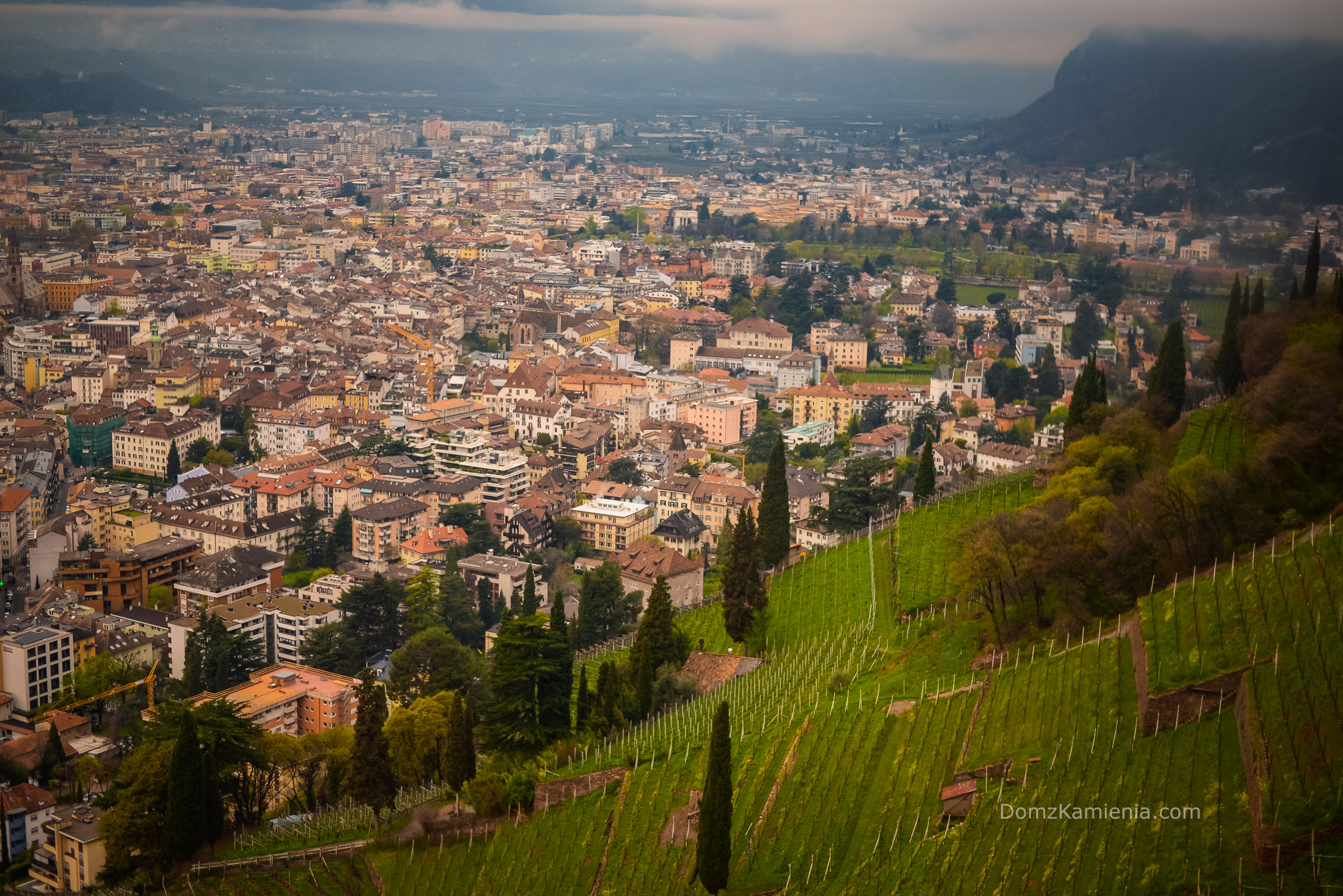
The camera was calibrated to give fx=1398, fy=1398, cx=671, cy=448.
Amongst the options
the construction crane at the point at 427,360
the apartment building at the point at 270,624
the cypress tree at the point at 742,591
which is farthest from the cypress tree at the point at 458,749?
the construction crane at the point at 427,360

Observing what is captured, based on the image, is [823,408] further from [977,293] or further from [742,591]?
[742,591]

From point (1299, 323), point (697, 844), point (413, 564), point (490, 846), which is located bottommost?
point (413, 564)

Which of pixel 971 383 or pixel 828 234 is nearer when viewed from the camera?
pixel 971 383

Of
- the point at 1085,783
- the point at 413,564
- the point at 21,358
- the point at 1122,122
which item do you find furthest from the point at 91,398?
the point at 1122,122

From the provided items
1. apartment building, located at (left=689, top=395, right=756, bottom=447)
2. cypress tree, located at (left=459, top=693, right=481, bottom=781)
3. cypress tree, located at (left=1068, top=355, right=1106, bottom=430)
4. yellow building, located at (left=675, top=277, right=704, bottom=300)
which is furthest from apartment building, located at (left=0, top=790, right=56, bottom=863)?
yellow building, located at (left=675, top=277, right=704, bottom=300)

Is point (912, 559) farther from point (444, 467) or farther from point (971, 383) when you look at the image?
point (971, 383)

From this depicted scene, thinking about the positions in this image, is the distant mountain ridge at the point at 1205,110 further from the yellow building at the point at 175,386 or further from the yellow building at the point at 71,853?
the yellow building at the point at 175,386

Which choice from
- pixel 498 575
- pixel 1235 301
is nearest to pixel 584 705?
pixel 498 575
